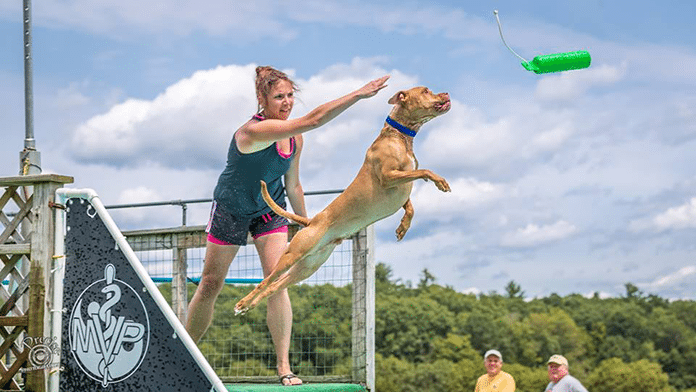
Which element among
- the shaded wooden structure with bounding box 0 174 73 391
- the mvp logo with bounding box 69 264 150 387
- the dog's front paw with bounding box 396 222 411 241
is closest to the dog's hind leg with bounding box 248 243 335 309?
the dog's front paw with bounding box 396 222 411 241

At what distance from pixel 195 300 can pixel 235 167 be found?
1049 millimetres

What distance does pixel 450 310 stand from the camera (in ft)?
289

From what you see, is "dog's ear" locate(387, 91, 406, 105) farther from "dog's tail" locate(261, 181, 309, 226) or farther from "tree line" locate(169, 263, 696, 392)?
"tree line" locate(169, 263, 696, 392)

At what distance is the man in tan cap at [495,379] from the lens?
8.40 metres

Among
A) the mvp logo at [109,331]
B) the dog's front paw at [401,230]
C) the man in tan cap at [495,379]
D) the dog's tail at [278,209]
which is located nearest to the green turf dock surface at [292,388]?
the mvp logo at [109,331]

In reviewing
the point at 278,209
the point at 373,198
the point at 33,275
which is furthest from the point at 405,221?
the point at 33,275

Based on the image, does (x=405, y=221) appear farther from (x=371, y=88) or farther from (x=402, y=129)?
(x=371, y=88)

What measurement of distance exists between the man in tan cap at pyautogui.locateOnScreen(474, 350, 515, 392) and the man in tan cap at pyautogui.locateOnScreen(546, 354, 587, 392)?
511 mm

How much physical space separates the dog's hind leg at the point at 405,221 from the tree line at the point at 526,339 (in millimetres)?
68786

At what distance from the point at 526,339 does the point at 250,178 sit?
8480cm

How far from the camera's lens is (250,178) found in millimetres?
5336

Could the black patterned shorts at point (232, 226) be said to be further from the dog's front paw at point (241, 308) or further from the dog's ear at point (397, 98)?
the dog's ear at point (397, 98)

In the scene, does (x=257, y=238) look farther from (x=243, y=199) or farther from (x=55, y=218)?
(x=55, y=218)

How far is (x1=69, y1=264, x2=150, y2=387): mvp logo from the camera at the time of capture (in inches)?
187
